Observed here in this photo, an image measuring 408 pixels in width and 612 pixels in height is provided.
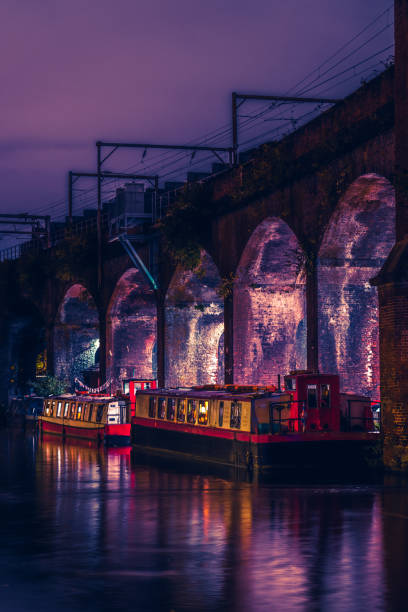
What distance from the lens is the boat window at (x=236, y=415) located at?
25859mm

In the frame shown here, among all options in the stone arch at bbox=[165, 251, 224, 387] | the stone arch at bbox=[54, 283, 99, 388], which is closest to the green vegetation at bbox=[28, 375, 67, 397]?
the stone arch at bbox=[54, 283, 99, 388]

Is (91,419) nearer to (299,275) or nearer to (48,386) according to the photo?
(299,275)

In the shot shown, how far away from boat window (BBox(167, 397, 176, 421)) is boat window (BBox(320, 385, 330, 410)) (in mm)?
6478

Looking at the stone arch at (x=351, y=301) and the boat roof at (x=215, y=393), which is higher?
the stone arch at (x=351, y=301)

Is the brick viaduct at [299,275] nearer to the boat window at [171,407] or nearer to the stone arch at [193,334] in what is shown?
the stone arch at [193,334]

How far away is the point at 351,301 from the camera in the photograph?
89.5 feet

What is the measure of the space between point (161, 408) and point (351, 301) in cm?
761

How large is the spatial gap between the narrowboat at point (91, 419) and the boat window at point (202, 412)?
829 centimetres

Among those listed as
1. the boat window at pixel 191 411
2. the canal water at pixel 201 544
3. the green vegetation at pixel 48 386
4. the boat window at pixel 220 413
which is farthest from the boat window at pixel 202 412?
the green vegetation at pixel 48 386

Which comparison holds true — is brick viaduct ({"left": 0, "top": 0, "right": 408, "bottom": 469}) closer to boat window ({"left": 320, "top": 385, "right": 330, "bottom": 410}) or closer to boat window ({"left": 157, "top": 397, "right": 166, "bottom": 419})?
boat window ({"left": 320, "top": 385, "right": 330, "bottom": 410})

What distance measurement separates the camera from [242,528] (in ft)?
49.3

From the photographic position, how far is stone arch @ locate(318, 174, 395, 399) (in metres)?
26.6

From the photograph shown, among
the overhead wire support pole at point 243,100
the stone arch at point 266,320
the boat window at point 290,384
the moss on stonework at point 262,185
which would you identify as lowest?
the boat window at point 290,384

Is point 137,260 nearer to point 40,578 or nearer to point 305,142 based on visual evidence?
point 305,142
